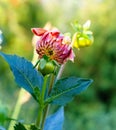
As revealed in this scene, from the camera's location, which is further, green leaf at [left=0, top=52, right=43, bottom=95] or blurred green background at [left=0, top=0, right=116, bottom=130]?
blurred green background at [left=0, top=0, right=116, bottom=130]

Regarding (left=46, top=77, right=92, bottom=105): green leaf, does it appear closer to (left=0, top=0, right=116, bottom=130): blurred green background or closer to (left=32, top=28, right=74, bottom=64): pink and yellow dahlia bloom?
(left=32, top=28, right=74, bottom=64): pink and yellow dahlia bloom

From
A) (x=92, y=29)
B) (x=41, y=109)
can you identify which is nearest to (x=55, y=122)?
(x=41, y=109)

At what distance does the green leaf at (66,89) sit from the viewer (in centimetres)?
52

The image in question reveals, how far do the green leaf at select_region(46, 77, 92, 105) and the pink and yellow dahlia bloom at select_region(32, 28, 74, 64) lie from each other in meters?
0.02

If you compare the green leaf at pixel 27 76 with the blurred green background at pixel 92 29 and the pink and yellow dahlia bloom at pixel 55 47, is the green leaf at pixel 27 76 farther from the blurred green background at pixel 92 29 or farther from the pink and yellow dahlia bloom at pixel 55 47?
the blurred green background at pixel 92 29

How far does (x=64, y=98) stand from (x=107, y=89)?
4384 millimetres

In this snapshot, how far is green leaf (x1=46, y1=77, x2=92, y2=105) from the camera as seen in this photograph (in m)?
0.52

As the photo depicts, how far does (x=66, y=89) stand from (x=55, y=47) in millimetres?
44

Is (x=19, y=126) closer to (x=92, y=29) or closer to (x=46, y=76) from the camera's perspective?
(x=46, y=76)

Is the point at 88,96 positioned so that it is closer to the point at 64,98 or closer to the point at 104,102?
the point at 104,102

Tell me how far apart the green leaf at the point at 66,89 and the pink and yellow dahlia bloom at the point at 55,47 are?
23 mm

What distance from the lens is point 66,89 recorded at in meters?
0.52

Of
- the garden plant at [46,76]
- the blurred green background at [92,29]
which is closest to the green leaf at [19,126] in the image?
the garden plant at [46,76]

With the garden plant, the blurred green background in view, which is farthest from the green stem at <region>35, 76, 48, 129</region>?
the blurred green background
